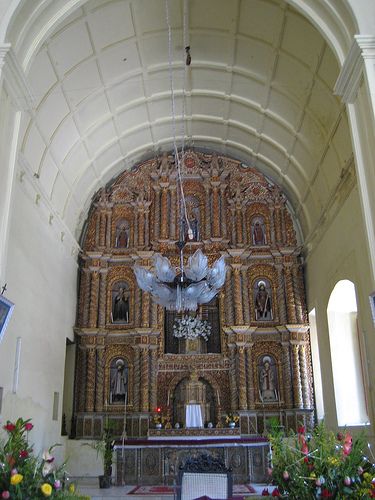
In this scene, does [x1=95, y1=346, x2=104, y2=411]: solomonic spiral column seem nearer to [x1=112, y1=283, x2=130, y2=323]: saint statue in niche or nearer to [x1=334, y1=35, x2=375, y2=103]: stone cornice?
[x1=112, y1=283, x2=130, y2=323]: saint statue in niche

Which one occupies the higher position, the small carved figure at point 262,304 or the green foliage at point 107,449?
the small carved figure at point 262,304

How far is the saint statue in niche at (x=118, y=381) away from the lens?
46.5 ft

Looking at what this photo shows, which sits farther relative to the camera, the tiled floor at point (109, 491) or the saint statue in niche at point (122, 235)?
the saint statue in niche at point (122, 235)

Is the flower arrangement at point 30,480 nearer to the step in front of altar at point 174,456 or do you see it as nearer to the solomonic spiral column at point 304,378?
the step in front of altar at point 174,456

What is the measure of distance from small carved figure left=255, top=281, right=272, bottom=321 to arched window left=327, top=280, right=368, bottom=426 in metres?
2.73

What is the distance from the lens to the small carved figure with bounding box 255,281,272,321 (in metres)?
14.9

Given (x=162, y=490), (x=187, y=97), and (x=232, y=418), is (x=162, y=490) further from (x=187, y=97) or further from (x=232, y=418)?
(x=187, y=97)

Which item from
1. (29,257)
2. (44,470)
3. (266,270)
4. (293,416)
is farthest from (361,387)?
(44,470)

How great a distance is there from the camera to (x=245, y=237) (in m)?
15.4

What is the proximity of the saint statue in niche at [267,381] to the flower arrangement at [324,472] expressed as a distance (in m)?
10.3

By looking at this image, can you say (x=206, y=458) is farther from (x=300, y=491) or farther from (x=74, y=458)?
(x=74, y=458)

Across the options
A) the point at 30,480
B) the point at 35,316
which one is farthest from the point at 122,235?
the point at 30,480

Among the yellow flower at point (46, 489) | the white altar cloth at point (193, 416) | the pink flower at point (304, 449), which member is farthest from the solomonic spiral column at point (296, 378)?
the yellow flower at point (46, 489)

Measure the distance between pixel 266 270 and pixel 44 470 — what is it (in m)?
12.1
